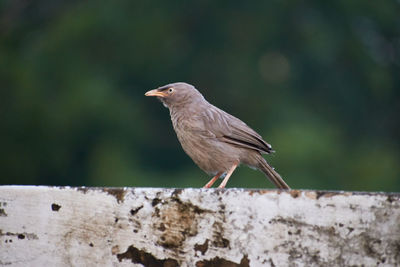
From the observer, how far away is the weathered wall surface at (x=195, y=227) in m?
3.57

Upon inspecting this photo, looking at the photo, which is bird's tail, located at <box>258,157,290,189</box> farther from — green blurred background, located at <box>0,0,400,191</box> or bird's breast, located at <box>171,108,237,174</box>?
green blurred background, located at <box>0,0,400,191</box>

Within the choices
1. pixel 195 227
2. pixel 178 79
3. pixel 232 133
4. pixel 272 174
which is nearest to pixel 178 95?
pixel 232 133

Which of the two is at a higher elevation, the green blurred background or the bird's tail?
the green blurred background

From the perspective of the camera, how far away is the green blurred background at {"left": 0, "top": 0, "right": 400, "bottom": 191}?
18922mm

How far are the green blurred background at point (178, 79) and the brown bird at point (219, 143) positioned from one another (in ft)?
36.7

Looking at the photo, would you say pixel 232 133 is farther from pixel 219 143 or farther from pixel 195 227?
pixel 195 227

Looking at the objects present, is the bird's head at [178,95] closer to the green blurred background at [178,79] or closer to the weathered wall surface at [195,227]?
the weathered wall surface at [195,227]

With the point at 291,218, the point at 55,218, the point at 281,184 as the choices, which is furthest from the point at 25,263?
the point at 281,184

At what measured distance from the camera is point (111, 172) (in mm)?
17875

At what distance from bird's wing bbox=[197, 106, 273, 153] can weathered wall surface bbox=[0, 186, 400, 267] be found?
242cm

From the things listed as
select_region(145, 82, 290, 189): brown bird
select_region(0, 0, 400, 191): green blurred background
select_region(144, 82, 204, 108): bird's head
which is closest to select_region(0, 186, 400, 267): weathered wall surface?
select_region(145, 82, 290, 189): brown bird

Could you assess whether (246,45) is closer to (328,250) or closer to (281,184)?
(281,184)

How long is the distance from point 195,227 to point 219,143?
247cm

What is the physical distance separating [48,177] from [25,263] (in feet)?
52.7
